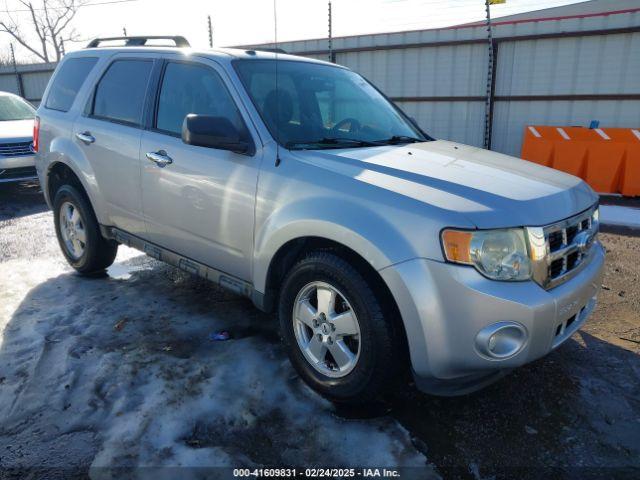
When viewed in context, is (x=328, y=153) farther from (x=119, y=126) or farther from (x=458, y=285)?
(x=119, y=126)

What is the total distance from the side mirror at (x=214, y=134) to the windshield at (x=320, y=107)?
204 mm

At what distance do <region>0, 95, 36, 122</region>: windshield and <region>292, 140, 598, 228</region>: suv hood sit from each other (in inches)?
326

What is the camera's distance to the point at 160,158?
3486 mm

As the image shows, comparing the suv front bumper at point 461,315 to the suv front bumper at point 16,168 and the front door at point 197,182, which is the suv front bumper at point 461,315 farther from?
the suv front bumper at point 16,168

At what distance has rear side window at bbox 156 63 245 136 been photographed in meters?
3.26

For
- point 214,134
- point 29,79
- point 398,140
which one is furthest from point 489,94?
point 29,79

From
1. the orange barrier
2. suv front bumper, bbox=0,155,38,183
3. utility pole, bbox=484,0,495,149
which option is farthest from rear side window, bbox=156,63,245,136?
utility pole, bbox=484,0,495,149

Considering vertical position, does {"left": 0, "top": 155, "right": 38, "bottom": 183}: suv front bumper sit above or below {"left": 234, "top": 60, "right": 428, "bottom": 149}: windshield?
below

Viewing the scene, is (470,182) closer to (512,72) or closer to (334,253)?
(334,253)

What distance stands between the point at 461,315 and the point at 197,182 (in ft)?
6.13

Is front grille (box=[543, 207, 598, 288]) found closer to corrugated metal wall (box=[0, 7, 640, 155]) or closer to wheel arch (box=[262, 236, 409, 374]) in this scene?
wheel arch (box=[262, 236, 409, 374])

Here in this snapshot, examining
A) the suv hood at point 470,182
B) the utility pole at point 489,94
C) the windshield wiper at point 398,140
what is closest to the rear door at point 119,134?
the suv hood at point 470,182

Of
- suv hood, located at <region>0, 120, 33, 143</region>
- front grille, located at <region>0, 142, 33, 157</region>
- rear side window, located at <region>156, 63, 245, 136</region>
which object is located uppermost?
rear side window, located at <region>156, 63, 245, 136</region>

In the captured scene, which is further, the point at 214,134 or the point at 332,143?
the point at 332,143
